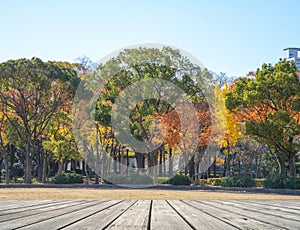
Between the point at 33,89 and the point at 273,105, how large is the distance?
42.6 feet

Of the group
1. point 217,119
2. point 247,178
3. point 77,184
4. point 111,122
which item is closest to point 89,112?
point 111,122

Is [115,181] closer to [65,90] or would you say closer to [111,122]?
[111,122]

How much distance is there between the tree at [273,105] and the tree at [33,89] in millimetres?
9532

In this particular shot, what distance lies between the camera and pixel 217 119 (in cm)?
2322

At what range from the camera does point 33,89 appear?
74.4ft

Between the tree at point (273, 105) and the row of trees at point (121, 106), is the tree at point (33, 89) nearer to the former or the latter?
the row of trees at point (121, 106)

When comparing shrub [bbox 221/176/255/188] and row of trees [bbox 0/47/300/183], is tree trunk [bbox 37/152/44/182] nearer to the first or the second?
row of trees [bbox 0/47/300/183]

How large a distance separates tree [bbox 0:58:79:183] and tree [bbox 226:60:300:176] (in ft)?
31.3

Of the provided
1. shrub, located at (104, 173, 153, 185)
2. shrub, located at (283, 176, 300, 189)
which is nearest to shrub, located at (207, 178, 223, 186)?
shrub, located at (104, 173, 153, 185)

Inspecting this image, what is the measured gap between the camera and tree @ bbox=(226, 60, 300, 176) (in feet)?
61.1

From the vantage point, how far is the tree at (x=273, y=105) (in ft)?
61.1

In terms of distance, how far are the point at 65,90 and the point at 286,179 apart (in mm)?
12941

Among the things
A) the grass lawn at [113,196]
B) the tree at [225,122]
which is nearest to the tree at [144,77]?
the tree at [225,122]

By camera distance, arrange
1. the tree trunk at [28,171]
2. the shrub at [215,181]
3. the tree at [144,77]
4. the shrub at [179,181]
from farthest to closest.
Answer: the shrub at [215,181] → the tree at [144,77] → the tree trunk at [28,171] → the shrub at [179,181]
